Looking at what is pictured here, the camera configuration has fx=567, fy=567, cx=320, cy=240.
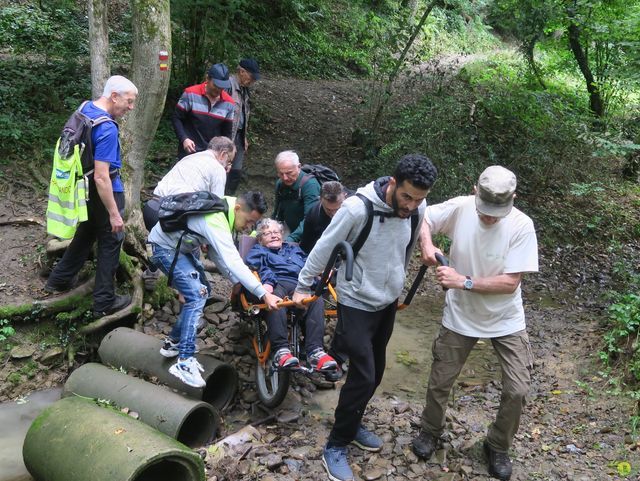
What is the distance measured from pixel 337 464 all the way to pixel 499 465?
3.75ft

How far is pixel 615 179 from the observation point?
458 inches

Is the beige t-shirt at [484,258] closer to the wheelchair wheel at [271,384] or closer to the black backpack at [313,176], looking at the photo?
the wheelchair wheel at [271,384]

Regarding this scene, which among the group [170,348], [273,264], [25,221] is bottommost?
[170,348]

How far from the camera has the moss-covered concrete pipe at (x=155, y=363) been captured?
4.67 m

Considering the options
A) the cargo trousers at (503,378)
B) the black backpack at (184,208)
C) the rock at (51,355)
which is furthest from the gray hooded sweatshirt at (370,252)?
the rock at (51,355)

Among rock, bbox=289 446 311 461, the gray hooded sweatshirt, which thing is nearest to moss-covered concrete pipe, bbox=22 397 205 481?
rock, bbox=289 446 311 461

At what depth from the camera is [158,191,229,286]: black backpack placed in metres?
4.18

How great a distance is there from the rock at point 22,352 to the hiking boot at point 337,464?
116 inches

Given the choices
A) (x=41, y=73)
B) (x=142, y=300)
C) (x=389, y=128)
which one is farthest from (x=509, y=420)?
(x=41, y=73)

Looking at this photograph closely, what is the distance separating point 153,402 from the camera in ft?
13.8

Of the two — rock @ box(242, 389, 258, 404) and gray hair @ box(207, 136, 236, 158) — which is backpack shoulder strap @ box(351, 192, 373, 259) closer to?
gray hair @ box(207, 136, 236, 158)

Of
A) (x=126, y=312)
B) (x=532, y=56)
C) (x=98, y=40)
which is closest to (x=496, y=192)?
(x=126, y=312)

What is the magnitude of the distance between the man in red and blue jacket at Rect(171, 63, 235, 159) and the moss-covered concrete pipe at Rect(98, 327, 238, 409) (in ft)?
7.70

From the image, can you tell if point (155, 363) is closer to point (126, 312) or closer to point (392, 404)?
point (126, 312)
